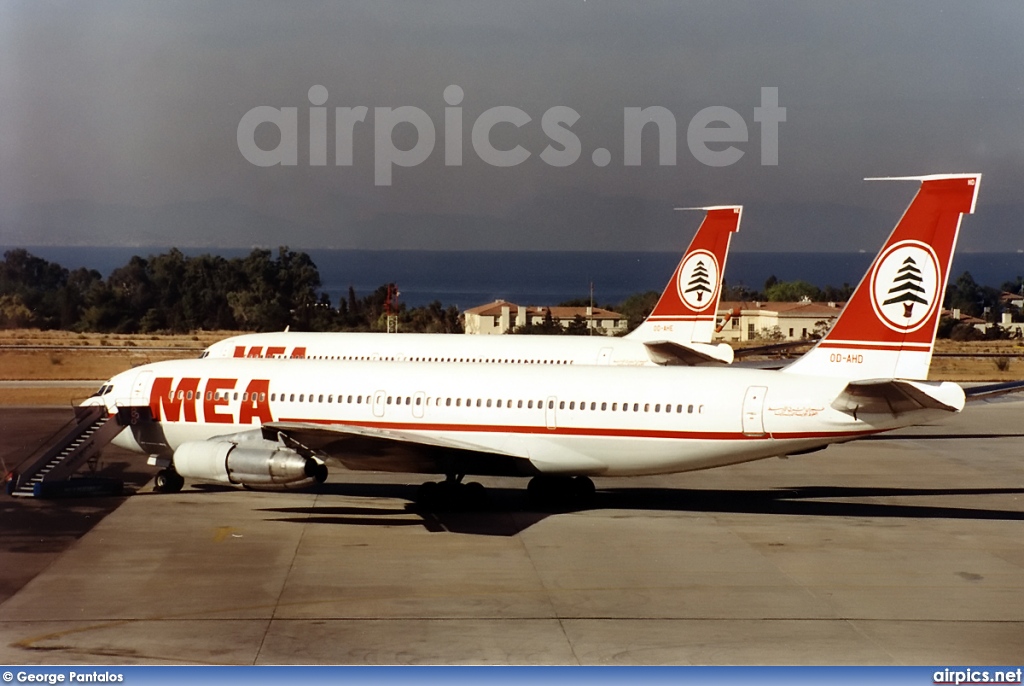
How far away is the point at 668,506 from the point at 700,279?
58.2 ft

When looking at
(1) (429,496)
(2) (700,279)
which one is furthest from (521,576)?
(2) (700,279)

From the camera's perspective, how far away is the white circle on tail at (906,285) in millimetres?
26797

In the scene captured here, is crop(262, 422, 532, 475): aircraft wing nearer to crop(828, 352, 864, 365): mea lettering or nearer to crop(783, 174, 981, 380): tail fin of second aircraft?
crop(828, 352, 864, 365): mea lettering

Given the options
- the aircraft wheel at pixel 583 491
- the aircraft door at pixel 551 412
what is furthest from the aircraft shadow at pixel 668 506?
the aircraft door at pixel 551 412

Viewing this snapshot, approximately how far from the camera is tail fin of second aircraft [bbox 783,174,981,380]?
2650cm

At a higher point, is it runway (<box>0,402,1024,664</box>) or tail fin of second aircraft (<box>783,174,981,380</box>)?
tail fin of second aircraft (<box>783,174,981,380</box>)

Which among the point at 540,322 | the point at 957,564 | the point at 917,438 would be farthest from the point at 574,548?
the point at 540,322

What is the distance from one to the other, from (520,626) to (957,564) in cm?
1058

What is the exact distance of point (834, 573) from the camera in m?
24.1

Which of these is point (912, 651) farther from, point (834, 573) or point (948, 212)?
point (948, 212)

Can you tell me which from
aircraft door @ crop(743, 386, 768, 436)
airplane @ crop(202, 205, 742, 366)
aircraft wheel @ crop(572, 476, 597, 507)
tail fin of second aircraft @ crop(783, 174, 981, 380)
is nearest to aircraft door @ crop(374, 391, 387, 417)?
aircraft wheel @ crop(572, 476, 597, 507)

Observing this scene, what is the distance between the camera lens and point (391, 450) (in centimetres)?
2856

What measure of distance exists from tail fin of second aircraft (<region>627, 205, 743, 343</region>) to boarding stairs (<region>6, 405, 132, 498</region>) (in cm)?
2276

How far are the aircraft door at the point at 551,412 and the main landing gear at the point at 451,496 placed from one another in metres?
2.68
